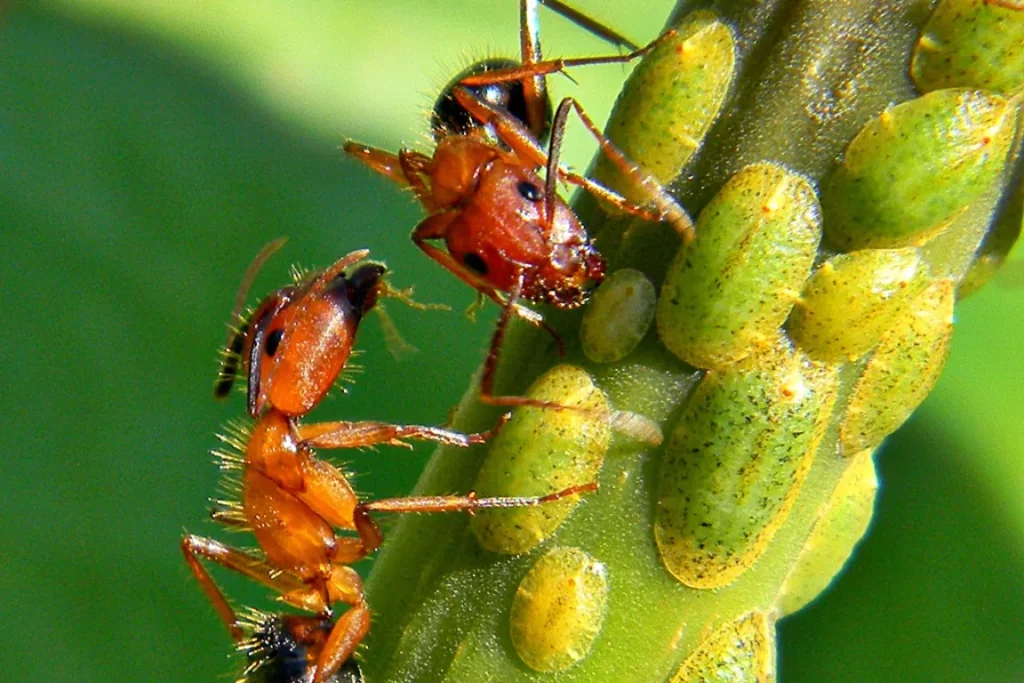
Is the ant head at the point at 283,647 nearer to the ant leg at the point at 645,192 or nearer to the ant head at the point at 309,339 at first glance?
the ant head at the point at 309,339

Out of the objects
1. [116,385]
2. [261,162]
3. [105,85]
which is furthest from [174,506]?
[105,85]

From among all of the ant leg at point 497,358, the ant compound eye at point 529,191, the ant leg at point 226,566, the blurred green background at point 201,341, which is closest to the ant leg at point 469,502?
the ant leg at point 497,358

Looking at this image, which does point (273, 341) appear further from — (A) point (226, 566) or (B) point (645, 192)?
(B) point (645, 192)

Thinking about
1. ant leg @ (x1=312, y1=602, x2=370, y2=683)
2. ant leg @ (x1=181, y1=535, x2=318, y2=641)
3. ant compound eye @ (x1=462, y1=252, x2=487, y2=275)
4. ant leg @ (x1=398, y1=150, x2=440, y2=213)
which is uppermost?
ant leg @ (x1=398, y1=150, x2=440, y2=213)

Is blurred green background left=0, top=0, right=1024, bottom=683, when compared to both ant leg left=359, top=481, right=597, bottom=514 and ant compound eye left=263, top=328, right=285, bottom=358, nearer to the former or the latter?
ant compound eye left=263, top=328, right=285, bottom=358

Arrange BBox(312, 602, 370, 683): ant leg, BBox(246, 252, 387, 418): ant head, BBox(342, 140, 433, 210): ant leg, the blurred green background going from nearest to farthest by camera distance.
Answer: BBox(312, 602, 370, 683): ant leg → BBox(246, 252, 387, 418): ant head → BBox(342, 140, 433, 210): ant leg → the blurred green background

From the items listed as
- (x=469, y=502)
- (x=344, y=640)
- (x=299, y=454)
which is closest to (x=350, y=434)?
(x=299, y=454)

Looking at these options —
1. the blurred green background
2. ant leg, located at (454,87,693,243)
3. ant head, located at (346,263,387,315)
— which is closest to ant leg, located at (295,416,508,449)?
ant head, located at (346,263,387,315)
